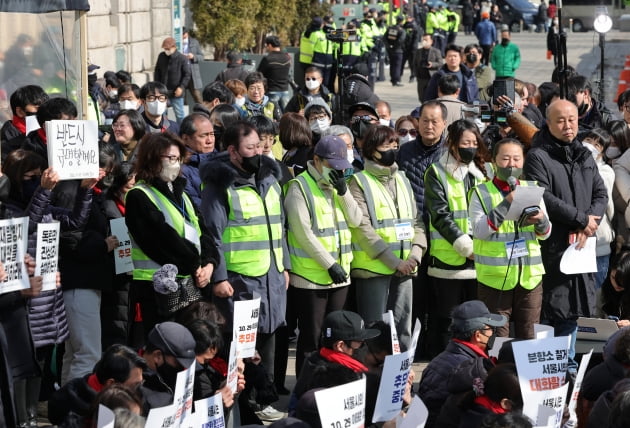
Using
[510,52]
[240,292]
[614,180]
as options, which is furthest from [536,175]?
[510,52]

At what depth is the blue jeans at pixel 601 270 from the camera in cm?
922

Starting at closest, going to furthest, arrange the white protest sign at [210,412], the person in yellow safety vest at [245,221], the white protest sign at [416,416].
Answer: the white protest sign at [416,416] < the white protest sign at [210,412] < the person in yellow safety vest at [245,221]

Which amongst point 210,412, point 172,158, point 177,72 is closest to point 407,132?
point 172,158

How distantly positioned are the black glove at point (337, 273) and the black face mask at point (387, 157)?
0.78m

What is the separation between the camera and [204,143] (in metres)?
8.66

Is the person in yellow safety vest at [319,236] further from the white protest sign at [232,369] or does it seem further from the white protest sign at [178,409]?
the white protest sign at [178,409]

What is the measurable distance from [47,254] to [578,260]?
3.50 metres

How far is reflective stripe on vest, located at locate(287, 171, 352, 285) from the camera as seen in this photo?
8.27 m

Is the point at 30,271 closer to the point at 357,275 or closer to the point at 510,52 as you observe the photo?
the point at 357,275

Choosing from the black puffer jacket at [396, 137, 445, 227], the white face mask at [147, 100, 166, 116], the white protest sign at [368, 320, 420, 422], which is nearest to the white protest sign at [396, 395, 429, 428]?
the white protest sign at [368, 320, 420, 422]

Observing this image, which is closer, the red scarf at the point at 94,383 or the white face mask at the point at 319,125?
the red scarf at the point at 94,383

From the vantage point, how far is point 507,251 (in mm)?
8297

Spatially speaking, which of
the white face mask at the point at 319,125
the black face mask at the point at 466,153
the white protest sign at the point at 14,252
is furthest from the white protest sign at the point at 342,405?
the white face mask at the point at 319,125

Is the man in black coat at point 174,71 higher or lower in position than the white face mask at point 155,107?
higher
